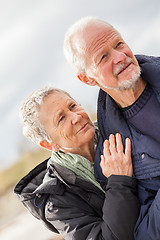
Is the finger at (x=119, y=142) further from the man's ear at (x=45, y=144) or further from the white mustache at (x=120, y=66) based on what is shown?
the man's ear at (x=45, y=144)

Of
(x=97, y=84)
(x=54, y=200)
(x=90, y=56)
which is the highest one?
(x=90, y=56)

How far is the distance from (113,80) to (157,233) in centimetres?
66

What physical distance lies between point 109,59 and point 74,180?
2.09ft

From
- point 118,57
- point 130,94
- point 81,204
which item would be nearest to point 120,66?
point 118,57

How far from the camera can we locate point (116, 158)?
139 cm

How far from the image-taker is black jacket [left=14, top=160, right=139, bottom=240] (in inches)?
50.8

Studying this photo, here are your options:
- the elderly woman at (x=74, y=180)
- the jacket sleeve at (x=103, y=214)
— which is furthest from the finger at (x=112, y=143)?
the jacket sleeve at (x=103, y=214)

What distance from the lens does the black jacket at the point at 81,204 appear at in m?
1.29

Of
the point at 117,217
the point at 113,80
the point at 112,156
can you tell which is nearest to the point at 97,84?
the point at 113,80

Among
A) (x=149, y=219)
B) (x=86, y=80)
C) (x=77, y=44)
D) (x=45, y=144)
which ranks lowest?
(x=149, y=219)

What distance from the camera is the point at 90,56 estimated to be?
1.32 m

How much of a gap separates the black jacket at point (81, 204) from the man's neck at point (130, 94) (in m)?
0.35

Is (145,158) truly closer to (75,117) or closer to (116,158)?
(116,158)

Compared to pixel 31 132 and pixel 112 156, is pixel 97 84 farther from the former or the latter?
pixel 31 132
